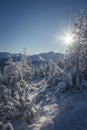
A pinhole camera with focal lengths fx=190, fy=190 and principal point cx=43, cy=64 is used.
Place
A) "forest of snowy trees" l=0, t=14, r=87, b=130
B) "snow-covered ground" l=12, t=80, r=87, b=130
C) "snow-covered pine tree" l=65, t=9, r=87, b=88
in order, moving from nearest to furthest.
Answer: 1. "snow-covered ground" l=12, t=80, r=87, b=130
2. "forest of snowy trees" l=0, t=14, r=87, b=130
3. "snow-covered pine tree" l=65, t=9, r=87, b=88

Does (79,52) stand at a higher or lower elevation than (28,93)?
higher

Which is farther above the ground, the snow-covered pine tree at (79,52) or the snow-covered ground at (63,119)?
the snow-covered pine tree at (79,52)

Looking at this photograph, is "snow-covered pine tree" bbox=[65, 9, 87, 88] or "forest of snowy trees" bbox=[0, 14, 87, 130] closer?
"forest of snowy trees" bbox=[0, 14, 87, 130]

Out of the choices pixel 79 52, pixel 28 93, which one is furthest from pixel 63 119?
pixel 79 52

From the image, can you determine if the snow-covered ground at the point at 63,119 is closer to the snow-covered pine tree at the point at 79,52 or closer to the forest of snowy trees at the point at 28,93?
the forest of snowy trees at the point at 28,93

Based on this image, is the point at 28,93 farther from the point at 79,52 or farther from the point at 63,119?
the point at 63,119

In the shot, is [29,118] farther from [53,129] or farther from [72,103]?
[72,103]

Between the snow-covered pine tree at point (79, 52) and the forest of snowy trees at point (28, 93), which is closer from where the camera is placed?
the forest of snowy trees at point (28, 93)

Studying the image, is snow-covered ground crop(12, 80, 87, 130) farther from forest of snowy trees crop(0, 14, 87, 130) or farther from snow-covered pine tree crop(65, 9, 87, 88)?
snow-covered pine tree crop(65, 9, 87, 88)

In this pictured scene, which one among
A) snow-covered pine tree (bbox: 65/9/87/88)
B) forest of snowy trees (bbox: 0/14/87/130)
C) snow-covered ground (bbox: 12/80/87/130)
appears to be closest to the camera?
snow-covered ground (bbox: 12/80/87/130)

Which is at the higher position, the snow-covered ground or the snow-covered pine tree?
the snow-covered pine tree

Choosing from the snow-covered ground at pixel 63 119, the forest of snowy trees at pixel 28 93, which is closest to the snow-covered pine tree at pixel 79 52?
the forest of snowy trees at pixel 28 93

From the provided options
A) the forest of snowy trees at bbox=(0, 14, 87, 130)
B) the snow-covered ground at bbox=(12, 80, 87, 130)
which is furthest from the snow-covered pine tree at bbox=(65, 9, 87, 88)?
the snow-covered ground at bbox=(12, 80, 87, 130)

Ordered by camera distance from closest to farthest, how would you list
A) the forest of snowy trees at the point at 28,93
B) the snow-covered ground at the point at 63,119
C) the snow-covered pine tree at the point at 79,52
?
the snow-covered ground at the point at 63,119 < the forest of snowy trees at the point at 28,93 < the snow-covered pine tree at the point at 79,52
